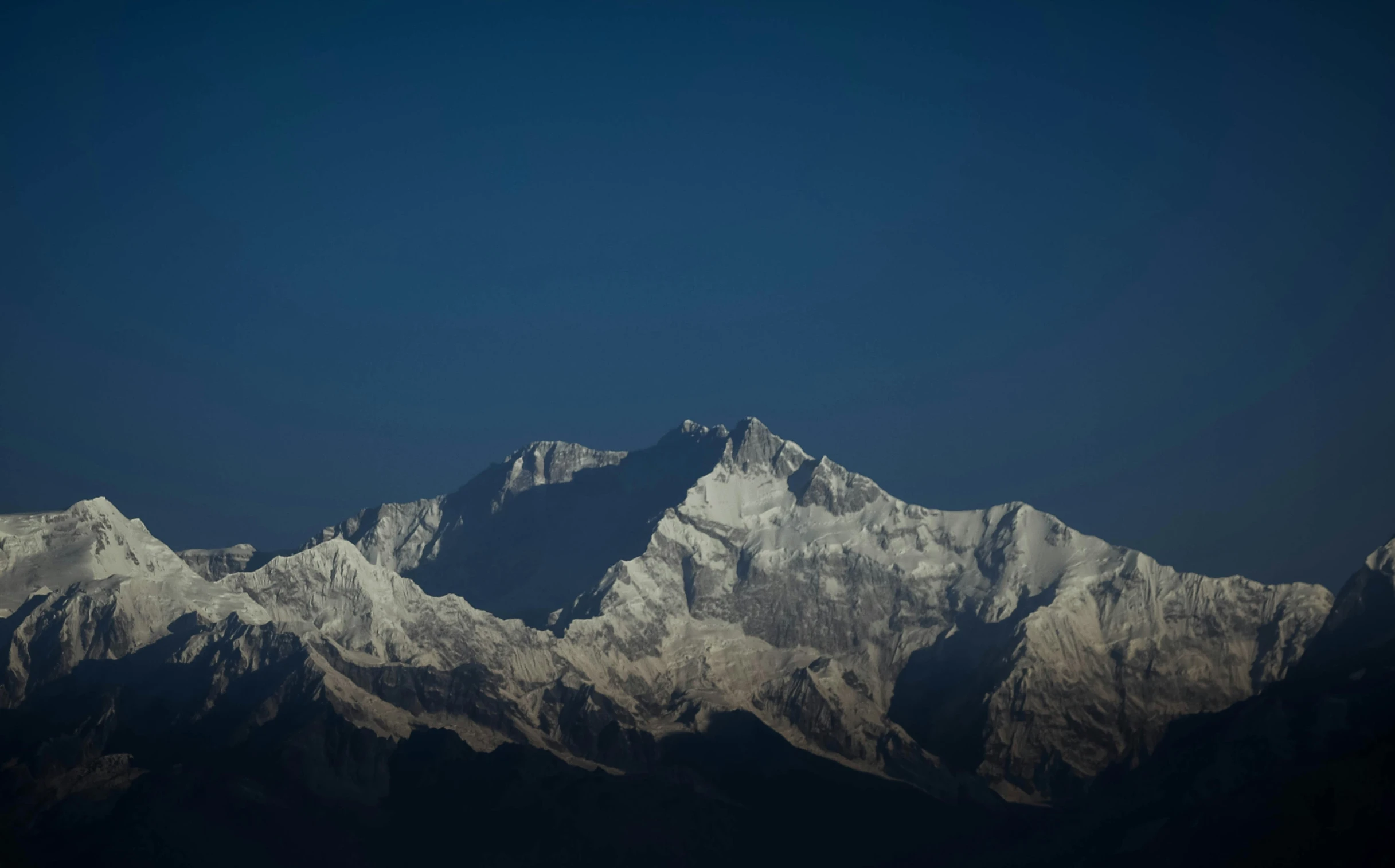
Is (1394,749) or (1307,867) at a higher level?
(1394,749)

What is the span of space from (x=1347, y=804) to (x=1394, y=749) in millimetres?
7803

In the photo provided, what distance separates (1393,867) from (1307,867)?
535 inches

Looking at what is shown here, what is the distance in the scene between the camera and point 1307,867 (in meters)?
196

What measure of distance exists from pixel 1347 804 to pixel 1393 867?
16.0 m

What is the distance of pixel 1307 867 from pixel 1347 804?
865cm

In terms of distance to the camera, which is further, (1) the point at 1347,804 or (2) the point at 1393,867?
(1) the point at 1347,804

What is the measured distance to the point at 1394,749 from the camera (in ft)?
652

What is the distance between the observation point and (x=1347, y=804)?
652 feet

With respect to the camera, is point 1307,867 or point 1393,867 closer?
point 1393,867

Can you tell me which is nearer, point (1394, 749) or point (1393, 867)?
point (1393, 867)

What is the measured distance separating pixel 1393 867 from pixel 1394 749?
18.8 m

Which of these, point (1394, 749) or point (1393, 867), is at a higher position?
point (1394, 749)
